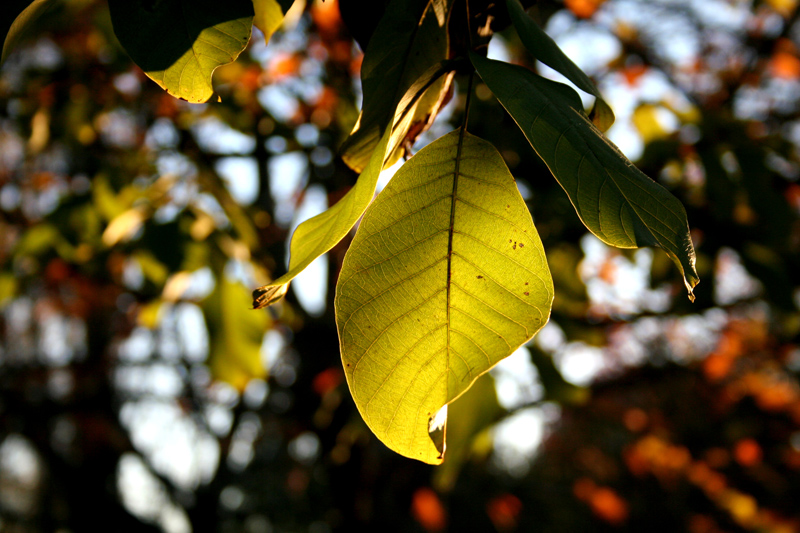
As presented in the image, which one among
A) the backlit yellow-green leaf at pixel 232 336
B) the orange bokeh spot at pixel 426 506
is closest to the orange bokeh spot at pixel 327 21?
Answer: the backlit yellow-green leaf at pixel 232 336

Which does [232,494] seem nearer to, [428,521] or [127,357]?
[127,357]

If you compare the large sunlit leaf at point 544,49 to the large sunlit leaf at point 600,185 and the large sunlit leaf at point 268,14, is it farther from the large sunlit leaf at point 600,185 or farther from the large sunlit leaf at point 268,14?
the large sunlit leaf at point 268,14

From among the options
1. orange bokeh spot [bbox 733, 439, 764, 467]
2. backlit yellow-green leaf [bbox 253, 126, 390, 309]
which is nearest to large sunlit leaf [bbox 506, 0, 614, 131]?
backlit yellow-green leaf [bbox 253, 126, 390, 309]

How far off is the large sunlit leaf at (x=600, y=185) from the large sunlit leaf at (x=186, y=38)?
0.61 feet

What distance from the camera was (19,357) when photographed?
5352 millimetres

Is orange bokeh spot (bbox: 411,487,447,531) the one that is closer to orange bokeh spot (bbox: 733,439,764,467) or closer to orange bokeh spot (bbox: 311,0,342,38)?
orange bokeh spot (bbox: 311,0,342,38)

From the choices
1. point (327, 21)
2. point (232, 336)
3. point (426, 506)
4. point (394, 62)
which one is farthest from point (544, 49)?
point (426, 506)

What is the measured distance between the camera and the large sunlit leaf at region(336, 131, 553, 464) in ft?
1.12

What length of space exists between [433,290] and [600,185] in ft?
0.41

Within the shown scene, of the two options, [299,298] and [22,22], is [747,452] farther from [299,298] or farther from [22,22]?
[22,22]

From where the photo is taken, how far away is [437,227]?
0.36 meters

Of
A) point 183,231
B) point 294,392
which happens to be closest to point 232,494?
point 294,392

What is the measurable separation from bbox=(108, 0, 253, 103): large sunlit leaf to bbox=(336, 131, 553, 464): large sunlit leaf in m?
0.17

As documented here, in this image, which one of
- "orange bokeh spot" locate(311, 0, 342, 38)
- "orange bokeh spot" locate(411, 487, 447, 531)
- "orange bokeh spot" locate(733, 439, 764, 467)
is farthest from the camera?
"orange bokeh spot" locate(733, 439, 764, 467)
